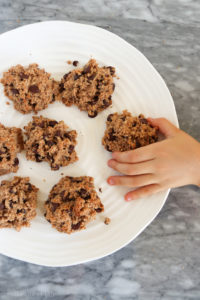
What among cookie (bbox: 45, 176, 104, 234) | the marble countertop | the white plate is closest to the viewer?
cookie (bbox: 45, 176, 104, 234)

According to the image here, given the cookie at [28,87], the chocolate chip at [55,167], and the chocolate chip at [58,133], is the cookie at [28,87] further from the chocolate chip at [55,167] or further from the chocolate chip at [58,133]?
the chocolate chip at [55,167]

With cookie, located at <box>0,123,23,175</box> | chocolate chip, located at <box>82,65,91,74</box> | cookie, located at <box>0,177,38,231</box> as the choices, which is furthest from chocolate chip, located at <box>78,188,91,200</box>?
chocolate chip, located at <box>82,65,91,74</box>

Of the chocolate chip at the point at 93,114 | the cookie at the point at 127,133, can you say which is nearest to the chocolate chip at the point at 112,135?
the cookie at the point at 127,133

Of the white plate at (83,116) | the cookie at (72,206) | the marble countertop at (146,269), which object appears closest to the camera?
the cookie at (72,206)

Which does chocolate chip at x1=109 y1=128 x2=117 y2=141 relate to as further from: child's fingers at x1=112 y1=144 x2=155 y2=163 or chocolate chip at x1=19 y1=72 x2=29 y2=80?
chocolate chip at x1=19 y1=72 x2=29 y2=80

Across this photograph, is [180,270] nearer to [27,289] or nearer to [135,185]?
[135,185]

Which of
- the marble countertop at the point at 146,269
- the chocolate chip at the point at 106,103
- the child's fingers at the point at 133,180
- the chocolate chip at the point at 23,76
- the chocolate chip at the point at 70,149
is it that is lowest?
the marble countertop at the point at 146,269
